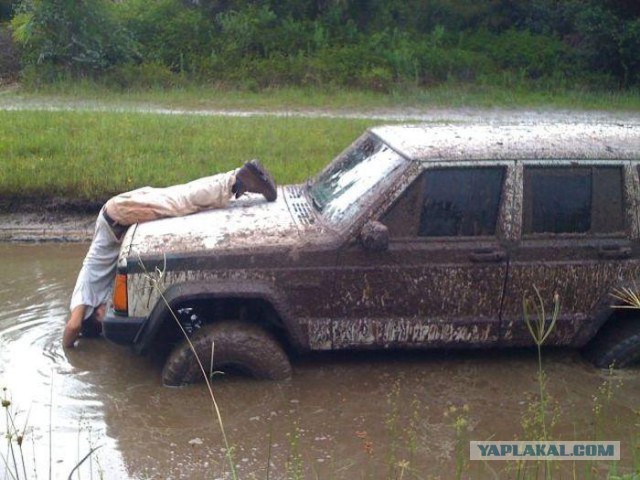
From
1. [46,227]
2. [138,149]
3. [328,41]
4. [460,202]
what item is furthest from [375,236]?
[328,41]

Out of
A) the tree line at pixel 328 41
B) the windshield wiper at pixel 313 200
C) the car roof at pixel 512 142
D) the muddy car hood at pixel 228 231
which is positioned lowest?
the muddy car hood at pixel 228 231

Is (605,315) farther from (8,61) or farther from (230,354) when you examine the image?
(8,61)

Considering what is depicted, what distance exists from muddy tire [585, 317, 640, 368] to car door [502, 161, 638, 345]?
28cm

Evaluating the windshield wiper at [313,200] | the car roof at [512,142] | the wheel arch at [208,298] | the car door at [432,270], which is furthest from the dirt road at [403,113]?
the wheel arch at [208,298]

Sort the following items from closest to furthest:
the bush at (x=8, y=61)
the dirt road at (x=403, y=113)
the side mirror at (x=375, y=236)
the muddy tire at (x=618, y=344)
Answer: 1. the side mirror at (x=375, y=236)
2. the muddy tire at (x=618, y=344)
3. the dirt road at (x=403, y=113)
4. the bush at (x=8, y=61)

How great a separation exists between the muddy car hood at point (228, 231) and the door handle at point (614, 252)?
5.93 feet

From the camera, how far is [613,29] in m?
21.7

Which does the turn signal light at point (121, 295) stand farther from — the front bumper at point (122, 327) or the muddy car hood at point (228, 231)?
the muddy car hood at point (228, 231)

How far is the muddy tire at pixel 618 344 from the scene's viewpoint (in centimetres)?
686

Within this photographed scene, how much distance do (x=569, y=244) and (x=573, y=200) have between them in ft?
1.00

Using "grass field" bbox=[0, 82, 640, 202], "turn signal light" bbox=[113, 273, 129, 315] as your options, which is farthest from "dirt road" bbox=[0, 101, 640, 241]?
"turn signal light" bbox=[113, 273, 129, 315]

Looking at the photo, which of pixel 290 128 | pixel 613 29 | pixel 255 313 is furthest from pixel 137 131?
pixel 613 29

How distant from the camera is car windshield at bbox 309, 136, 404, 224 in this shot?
6699 mm

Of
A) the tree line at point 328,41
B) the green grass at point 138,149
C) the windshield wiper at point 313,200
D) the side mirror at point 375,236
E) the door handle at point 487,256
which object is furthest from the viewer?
the tree line at point 328,41
